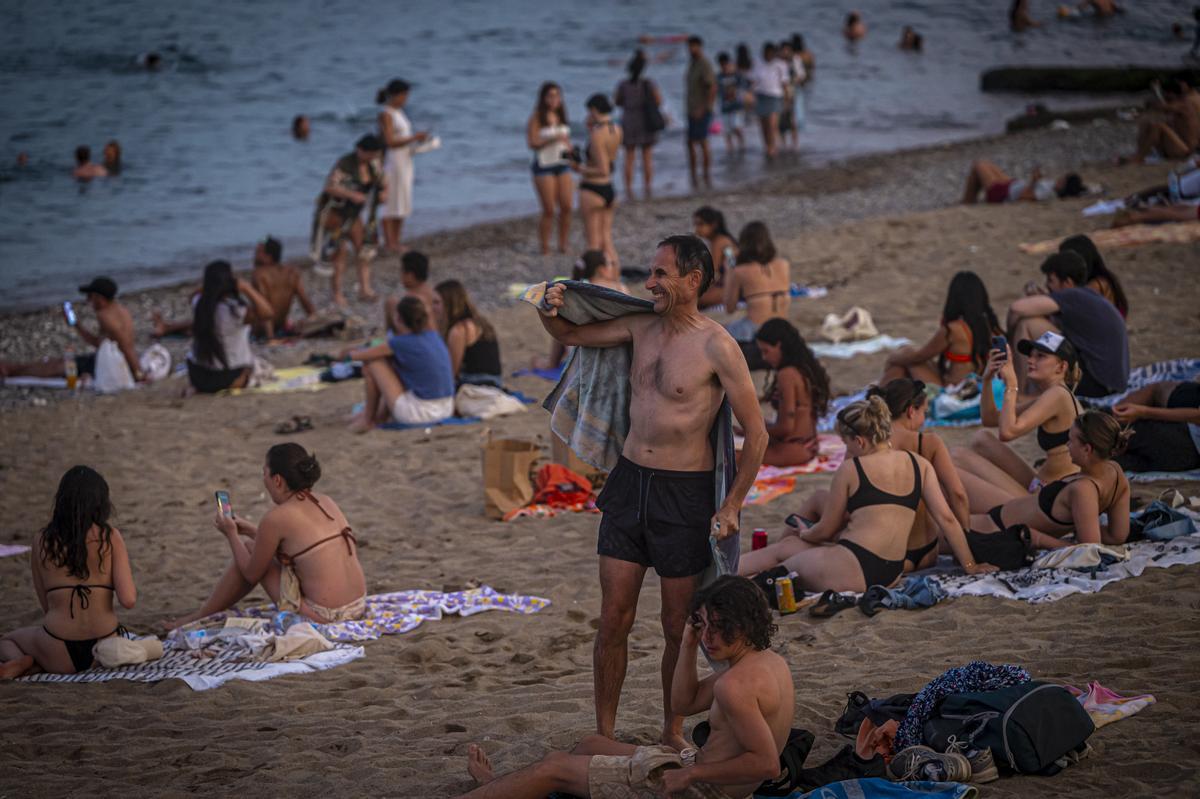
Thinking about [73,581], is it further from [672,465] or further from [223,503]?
[672,465]

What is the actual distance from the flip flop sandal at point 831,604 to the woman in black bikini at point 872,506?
0.18ft

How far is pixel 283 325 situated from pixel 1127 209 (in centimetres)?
908

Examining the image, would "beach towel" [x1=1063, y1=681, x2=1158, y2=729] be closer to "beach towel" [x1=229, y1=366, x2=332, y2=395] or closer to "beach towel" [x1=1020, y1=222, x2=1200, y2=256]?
"beach towel" [x1=229, y1=366, x2=332, y2=395]

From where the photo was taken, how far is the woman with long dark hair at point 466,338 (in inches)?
407

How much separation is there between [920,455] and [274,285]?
333 inches

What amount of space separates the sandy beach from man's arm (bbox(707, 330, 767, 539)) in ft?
3.14

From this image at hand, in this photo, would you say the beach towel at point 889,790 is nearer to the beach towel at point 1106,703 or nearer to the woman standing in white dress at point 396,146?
→ the beach towel at point 1106,703

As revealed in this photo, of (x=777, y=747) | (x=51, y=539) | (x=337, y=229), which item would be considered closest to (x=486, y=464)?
(x=51, y=539)

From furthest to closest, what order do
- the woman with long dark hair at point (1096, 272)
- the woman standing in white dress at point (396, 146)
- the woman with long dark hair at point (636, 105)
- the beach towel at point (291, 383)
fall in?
the woman with long dark hair at point (636, 105) < the woman standing in white dress at point (396, 146) < the beach towel at point (291, 383) < the woman with long dark hair at point (1096, 272)

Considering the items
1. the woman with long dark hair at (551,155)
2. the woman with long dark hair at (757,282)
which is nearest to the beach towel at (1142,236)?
the woman with long dark hair at (757,282)

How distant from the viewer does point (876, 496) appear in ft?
20.3

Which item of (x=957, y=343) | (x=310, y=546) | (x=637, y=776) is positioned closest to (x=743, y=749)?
(x=637, y=776)

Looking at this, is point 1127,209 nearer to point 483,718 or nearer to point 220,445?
point 220,445

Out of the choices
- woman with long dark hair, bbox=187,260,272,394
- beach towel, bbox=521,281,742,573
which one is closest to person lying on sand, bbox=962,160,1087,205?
woman with long dark hair, bbox=187,260,272,394
